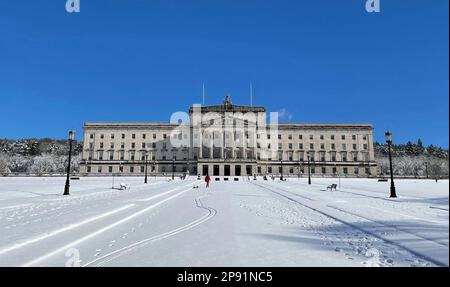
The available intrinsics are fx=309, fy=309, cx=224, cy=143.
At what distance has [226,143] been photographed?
346ft

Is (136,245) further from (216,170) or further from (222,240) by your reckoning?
(216,170)

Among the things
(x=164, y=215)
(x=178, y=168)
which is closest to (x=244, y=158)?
(x=178, y=168)

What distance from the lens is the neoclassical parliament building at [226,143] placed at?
106 m

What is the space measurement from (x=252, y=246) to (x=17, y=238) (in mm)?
4880

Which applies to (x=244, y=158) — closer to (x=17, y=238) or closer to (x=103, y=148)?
(x=103, y=148)

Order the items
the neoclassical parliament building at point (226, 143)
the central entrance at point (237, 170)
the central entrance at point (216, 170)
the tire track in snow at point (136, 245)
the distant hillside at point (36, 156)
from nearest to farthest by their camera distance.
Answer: the tire track in snow at point (136, 245) < the central entrance at point (216, 170) < the central entrance at point (237, 170) < the neoclassical parliament building at point (226, 143) < the distant hillside at point (36, 156)

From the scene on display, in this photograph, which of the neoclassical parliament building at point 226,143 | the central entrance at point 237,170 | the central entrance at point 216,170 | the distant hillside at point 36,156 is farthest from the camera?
the distant hillside at point 36,156

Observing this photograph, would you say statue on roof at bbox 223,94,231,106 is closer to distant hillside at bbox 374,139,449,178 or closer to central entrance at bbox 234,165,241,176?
central entrance at bbox 234,165,241,176

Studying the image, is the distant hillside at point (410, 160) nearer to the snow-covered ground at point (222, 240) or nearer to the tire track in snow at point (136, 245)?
the snow-covered ground at point (222, 240)

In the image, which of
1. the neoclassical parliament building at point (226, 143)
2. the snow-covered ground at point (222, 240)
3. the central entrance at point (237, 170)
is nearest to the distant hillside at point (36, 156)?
the neoclassical parliament building at point (226, 143)

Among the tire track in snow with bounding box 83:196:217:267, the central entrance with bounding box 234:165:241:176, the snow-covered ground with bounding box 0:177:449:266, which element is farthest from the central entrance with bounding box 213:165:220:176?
the tire track in snow with bounding box 83:196:217:267
